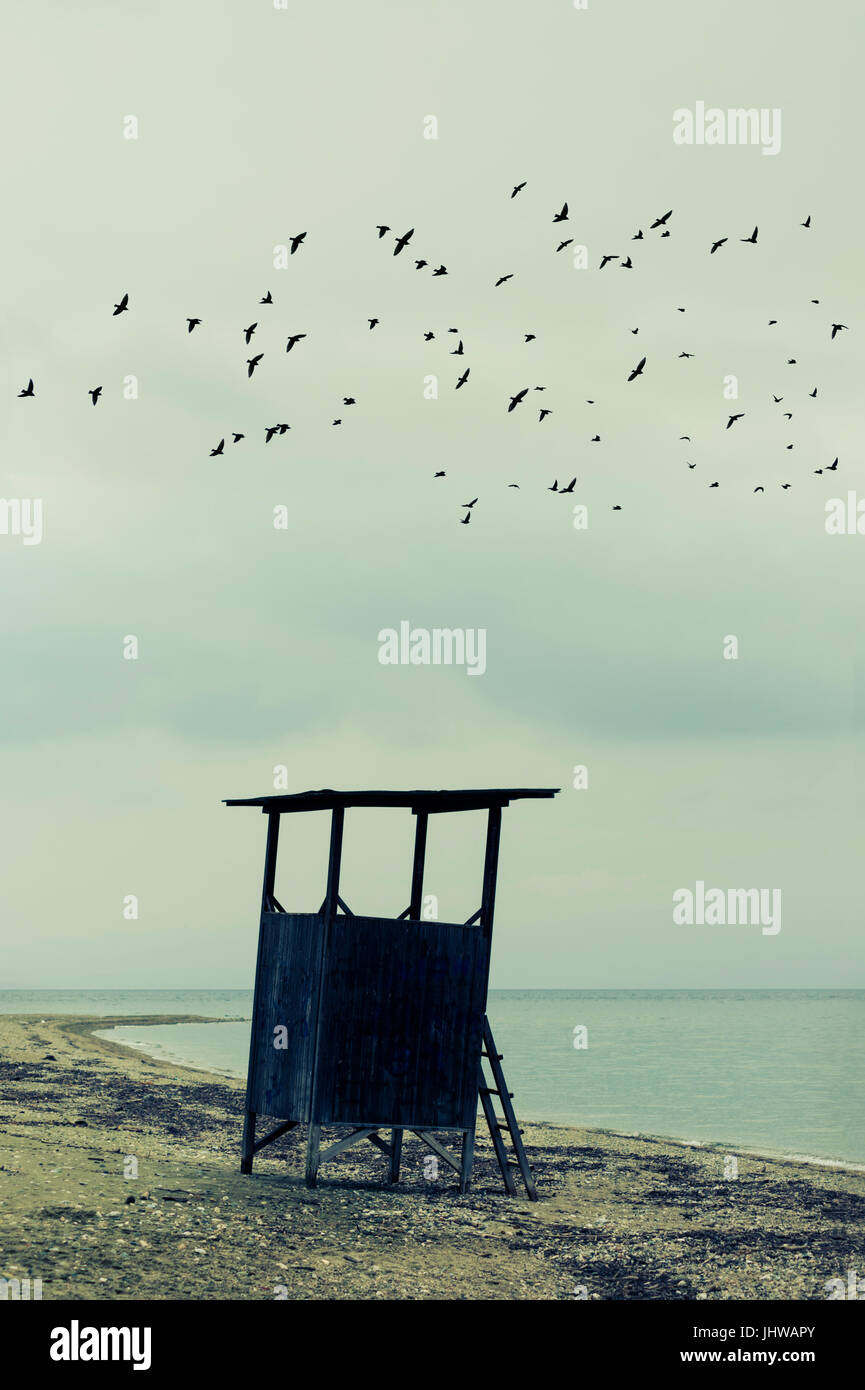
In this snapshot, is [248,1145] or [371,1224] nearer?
[371,1224]

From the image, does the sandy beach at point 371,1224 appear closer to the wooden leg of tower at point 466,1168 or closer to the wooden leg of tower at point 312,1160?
the wooden leg of tower at point 466,1168

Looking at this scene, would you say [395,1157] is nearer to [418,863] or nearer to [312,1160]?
[312,1160]

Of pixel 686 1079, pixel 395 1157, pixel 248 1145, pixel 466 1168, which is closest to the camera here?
pixel 248 1145

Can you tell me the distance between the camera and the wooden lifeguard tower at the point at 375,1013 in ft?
56.1

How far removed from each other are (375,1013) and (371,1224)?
2.62 m

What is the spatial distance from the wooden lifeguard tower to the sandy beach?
3.81 feet

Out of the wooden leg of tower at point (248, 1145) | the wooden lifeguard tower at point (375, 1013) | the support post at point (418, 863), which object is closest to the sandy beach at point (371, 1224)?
the wooden leg of tower at point (248, 1145)

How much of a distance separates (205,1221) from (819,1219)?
11.3 m

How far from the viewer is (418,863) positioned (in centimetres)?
1900

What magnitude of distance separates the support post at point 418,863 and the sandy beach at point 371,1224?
3916mm

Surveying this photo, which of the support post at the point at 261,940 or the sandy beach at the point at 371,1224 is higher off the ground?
the support post at the point at 261,940

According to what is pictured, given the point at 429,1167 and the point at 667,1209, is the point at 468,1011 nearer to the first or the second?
the point at 429,1167

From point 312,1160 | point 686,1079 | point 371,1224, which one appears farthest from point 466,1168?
point 686,1079

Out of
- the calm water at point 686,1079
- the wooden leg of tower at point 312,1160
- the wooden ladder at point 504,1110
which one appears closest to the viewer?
the wooden leg of tower at point 312,1160
